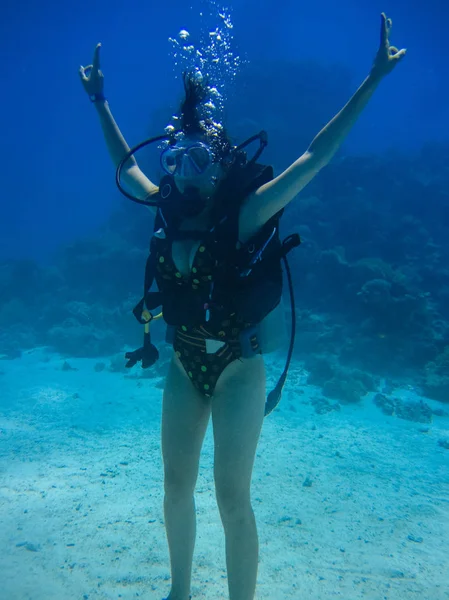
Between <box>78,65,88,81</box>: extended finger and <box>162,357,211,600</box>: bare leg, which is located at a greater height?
<box>78,65,88,81</box>: extended finger

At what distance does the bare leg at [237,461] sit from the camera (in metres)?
2.38

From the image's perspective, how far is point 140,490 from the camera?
4.70 metres

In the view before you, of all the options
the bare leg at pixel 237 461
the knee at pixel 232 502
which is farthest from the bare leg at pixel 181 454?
the knee at pixel 232 502

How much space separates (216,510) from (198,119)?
421cm

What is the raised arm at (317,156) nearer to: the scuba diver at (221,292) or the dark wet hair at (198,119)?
the scuba diver at (221,292)

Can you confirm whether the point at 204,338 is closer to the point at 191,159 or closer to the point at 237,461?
the point at 237,461

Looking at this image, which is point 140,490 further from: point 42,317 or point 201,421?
point 42,317

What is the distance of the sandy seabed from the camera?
3324 mm

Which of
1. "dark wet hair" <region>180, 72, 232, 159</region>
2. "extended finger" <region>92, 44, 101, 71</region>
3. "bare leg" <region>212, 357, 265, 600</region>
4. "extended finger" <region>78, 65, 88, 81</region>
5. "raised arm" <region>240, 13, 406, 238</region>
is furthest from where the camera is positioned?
"extended finger" <region>78, 65, 88, 81</region>

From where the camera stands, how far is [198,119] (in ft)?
8.91

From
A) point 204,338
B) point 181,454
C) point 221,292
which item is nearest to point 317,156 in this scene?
point 221,292

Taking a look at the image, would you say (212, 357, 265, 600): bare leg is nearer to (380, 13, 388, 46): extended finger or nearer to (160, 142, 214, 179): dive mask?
(160, 142, 214, 179): dive mask

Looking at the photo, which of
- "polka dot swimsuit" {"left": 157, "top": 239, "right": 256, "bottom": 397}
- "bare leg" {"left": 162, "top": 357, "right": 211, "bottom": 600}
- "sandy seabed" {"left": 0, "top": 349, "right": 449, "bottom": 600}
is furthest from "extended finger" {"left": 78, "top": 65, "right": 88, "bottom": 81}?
"sandy seabed" {"left": 0, "top": 349, "right": 449, "bottom": 600}

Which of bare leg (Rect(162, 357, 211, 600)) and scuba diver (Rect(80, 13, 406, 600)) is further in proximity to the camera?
bare leg (Rect(162, 357, 211, 600))
